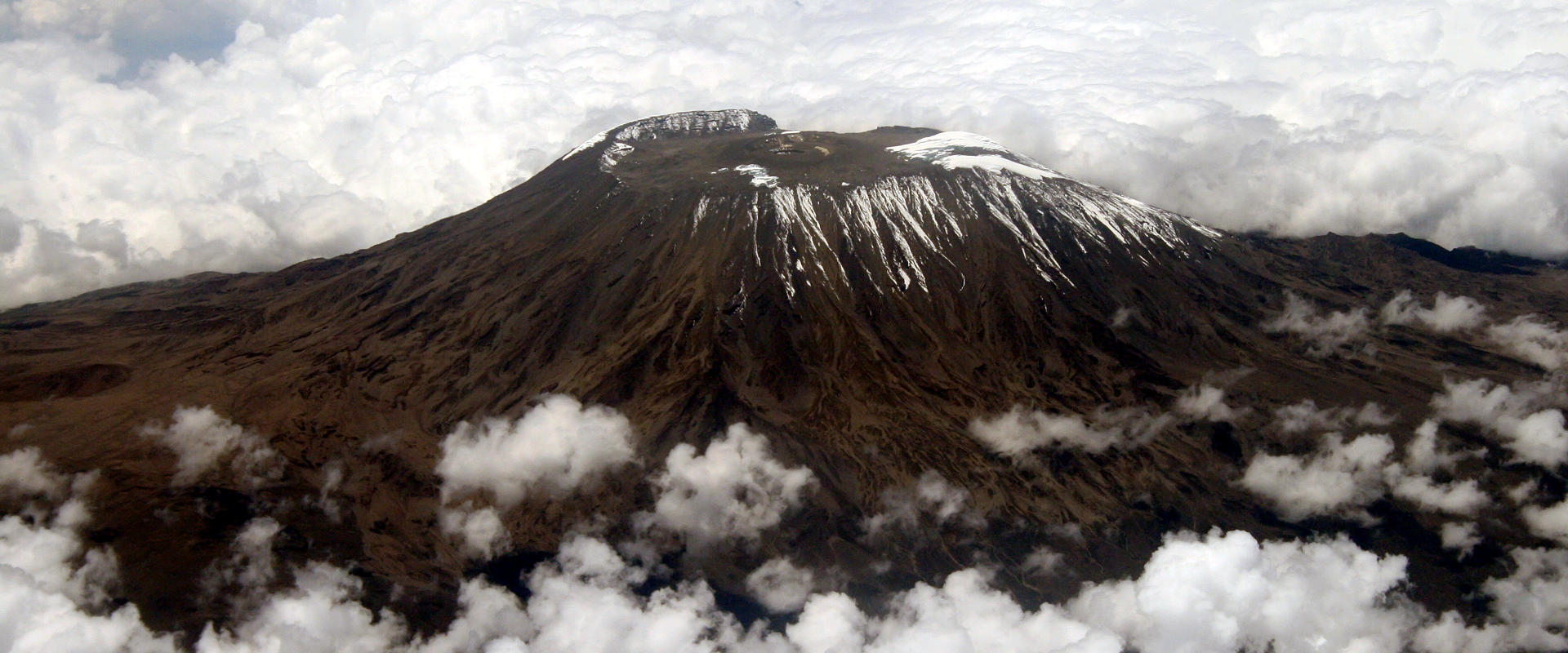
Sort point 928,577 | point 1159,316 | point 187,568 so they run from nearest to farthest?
point 187,568 → point 928,577 → point 1159,316

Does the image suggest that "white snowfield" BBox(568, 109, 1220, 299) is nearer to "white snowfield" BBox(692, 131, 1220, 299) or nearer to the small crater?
"white snowfield" BBox(692, 131, 1220, 299)

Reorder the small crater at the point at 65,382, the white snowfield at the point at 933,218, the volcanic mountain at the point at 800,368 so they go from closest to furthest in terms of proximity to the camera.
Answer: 1. the volcanic mountain at the point at 800,368
2. the small crater at the point at 65,382
3. the white snowfield at the point at 933,218

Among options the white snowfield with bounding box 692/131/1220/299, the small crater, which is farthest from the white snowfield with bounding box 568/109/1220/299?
the small crater

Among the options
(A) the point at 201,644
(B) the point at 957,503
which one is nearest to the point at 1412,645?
(B) the point at 957,503

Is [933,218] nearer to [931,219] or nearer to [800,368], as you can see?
[931,219]

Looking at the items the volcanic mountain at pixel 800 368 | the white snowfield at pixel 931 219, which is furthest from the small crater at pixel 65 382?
the white snowfield at pixel 931 219

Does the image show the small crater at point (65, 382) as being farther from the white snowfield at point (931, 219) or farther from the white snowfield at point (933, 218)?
the white snowfield at point (931, 219)

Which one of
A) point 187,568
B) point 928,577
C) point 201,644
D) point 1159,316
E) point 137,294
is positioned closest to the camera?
point 201,644

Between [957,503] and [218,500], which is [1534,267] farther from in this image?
[218,500]

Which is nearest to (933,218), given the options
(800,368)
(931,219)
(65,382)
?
(931,219)
